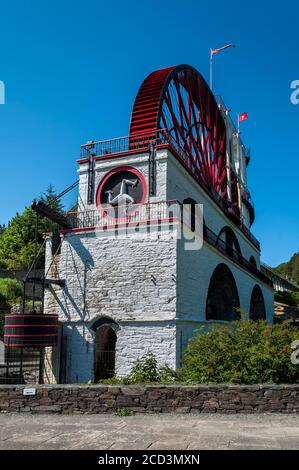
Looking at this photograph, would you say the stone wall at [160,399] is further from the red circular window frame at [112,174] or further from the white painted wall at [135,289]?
the red circular window frame at [112,174]

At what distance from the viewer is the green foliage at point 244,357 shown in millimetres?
8969

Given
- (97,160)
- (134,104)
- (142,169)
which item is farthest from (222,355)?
(134,104)

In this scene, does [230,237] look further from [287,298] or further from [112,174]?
[287,298]

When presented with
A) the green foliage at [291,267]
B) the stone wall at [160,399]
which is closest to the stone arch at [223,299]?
the stone wall at [160,399]

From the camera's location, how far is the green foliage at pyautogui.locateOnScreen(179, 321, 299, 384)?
29.4ft

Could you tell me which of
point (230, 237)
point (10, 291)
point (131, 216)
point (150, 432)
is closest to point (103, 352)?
point (131, 216)

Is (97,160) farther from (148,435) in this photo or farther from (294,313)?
(294,313)

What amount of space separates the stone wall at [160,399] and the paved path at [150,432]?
0.17m

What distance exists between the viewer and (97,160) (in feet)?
63.3

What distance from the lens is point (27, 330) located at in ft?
49.0

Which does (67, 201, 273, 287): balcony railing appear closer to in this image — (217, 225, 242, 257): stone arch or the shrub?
the shrub

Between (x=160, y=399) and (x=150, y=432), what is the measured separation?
1.42 metres

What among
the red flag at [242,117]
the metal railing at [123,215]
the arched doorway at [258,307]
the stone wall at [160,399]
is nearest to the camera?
the stone wall at [160,399]

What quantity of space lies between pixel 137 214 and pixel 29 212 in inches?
932
